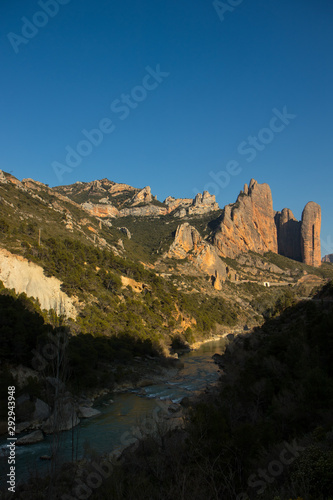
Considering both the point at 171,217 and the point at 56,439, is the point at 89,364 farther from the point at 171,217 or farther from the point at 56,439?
the point at 171,217

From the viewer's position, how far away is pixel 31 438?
1805 centimetres

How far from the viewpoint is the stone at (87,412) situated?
904 inches

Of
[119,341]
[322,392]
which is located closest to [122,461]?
[322,392]

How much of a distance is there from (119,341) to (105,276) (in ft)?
49.8

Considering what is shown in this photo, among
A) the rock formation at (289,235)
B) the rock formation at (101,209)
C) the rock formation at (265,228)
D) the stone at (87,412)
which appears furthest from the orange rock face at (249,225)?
the stone at (87,412)

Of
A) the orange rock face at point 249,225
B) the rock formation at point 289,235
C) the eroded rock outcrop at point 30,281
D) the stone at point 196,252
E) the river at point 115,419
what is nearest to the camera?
the river at point 115,419

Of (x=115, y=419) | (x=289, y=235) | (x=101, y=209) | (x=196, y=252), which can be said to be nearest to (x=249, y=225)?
(x=289, y=235)

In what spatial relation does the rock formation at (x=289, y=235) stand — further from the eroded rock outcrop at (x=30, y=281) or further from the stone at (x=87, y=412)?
the stone at (x=87, y=412)

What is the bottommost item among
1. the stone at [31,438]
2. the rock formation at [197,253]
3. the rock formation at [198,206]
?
the stone at [31,438]

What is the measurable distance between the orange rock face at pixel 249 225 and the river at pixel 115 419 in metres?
102

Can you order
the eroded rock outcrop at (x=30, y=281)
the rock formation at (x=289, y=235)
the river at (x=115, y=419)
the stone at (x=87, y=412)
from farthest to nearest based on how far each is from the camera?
the rock formation at (x=289, y=235) < the eroded rock outcrop at (x=30, y=281) < the stone at (x=87, y=412) < the river at (x=115, y=419)

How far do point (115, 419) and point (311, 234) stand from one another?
169 meters

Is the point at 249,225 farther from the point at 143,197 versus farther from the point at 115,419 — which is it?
the point at 115,419

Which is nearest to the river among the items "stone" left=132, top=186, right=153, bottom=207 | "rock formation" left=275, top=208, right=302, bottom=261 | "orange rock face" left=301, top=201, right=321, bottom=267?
"stone" left=132, top=186, right=153, bottom=207
